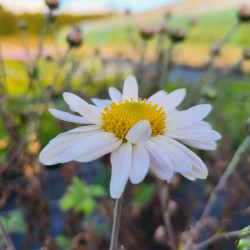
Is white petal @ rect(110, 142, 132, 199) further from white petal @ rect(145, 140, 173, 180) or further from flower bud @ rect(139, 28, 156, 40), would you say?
flower bud @ rect(139, 28, 156, 40)

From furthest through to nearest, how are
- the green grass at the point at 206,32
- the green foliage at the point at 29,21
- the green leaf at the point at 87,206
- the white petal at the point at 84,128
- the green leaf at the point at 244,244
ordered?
the green foliage at the point at 29,21 → the green grass at the point at 206,32 → the green leaf at the point at 87,206 → the white petal at the point at 84,128 → the green leaf at the point at 244,244

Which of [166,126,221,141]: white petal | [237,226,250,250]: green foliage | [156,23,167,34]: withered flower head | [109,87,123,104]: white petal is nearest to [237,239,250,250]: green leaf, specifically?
[237,226,250,250]: green foliage

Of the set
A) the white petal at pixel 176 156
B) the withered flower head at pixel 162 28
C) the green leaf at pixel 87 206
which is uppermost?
the withered flower head at pixel 162 28

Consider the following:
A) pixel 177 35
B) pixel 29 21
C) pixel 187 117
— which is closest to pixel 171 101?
pixel 187 117

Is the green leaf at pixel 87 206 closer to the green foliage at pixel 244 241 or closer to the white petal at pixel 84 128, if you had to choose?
the white petal at pixel 84 128

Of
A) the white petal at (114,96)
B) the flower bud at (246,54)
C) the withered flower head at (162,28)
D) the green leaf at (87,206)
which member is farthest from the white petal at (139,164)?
the withered flower head at (162,28)

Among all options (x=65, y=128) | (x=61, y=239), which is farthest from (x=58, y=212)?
(x=61, y=239)

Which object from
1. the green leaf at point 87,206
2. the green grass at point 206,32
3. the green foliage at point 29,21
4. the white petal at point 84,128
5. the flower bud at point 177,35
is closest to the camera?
the white petal at point 84,128
